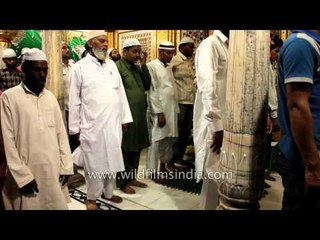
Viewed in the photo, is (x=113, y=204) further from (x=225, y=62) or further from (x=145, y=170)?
(x=225, y=62)

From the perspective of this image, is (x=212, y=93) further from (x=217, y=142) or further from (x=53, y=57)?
(x=53, y=57)

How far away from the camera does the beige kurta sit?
7.09 feet

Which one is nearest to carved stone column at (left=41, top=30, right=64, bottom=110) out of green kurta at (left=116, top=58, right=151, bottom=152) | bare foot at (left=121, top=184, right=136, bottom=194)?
green kurta at (left=116, top=58, right=151, bottom=152)

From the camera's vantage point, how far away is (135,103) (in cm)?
395

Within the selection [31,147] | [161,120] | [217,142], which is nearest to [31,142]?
[31,147]

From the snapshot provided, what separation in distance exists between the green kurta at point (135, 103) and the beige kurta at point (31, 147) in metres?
1.53

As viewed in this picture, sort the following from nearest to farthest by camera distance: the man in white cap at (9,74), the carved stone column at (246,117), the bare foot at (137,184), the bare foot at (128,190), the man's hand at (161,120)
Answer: the carved stone column at (246,117) < the bare foot at (128,190) < the bare foot at (137,184) < the man's hand at (161,120) < the man in white cap at (9,74)

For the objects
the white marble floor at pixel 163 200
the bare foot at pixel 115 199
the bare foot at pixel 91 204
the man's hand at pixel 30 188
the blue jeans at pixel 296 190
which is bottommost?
the white marble floor at pixel 163 200

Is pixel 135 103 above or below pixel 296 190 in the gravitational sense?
above

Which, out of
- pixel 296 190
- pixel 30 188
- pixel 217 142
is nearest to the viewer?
pixel 296 190

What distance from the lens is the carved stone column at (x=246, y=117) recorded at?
1880 millimetres

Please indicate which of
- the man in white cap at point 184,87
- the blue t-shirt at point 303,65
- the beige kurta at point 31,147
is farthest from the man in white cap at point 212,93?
the man in white cap at point 184,87

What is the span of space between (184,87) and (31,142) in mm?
2888

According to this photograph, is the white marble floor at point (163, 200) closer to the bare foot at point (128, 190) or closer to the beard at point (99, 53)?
the bare foot at point (128, 190)
